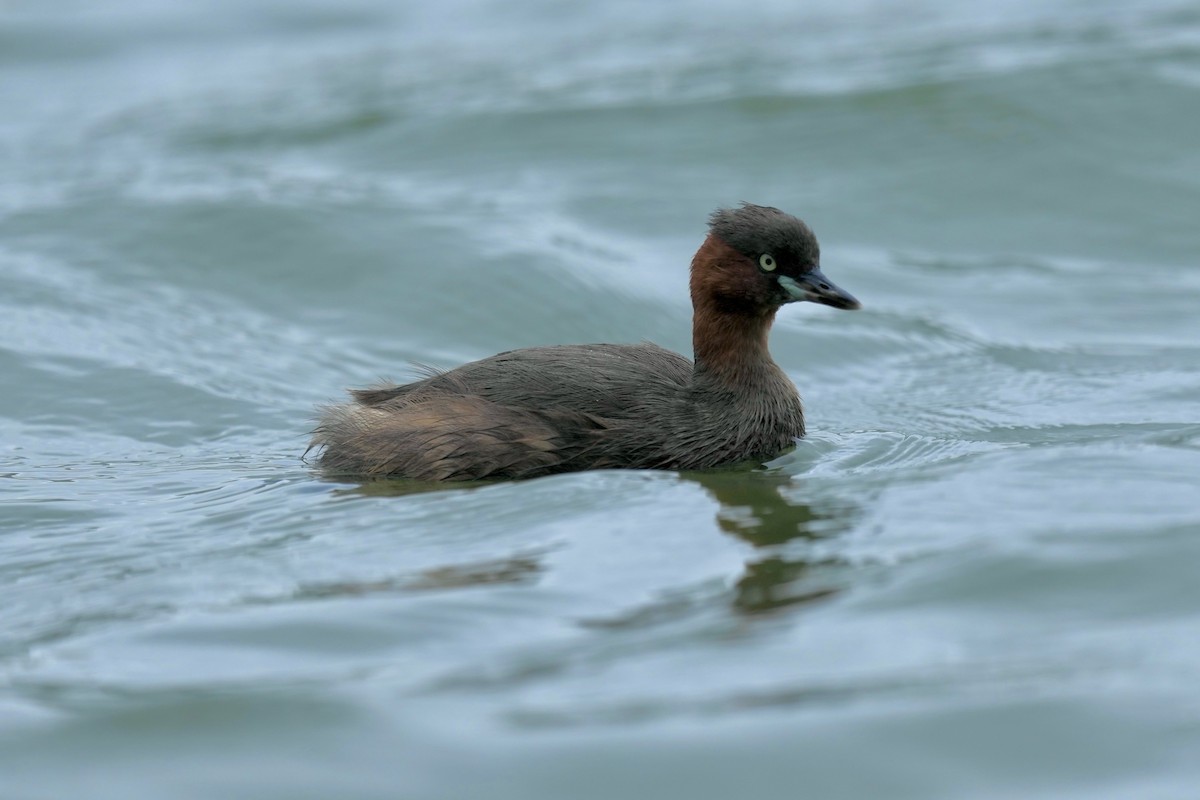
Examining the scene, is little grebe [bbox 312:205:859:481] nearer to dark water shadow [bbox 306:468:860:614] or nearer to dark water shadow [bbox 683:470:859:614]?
dark water shadow [bbox 306:468:860:614]

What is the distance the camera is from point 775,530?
6.60m

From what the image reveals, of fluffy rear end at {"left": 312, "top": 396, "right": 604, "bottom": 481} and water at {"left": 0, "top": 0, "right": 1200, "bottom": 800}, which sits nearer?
water at {"left": 0, "top": 0, "right": 1200, "bottom": 800}

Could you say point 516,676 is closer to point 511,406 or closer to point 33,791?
point 33,791

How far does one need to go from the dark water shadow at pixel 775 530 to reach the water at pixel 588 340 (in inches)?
1.0

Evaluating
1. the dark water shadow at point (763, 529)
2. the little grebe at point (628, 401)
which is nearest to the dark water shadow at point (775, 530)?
the dark water shadow at point (763, 529)

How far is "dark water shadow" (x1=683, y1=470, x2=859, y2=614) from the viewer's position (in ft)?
Result: 19.1

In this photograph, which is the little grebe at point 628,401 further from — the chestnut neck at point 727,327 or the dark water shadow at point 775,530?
the dark water shadow at point 775,530

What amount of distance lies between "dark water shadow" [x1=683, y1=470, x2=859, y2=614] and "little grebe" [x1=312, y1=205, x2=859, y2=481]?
31cm

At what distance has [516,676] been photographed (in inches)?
203

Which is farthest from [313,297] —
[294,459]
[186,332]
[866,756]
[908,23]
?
[908,23]

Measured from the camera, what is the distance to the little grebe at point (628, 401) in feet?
24.3

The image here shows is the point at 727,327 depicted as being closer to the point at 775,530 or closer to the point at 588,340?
the point at 775,530

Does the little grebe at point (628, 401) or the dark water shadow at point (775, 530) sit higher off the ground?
the little grebe at point (628, 401)

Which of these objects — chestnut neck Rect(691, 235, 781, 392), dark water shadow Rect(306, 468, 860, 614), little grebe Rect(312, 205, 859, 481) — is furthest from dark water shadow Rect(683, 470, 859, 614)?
chestnut neck Rect(691, 235, 781, 392)
